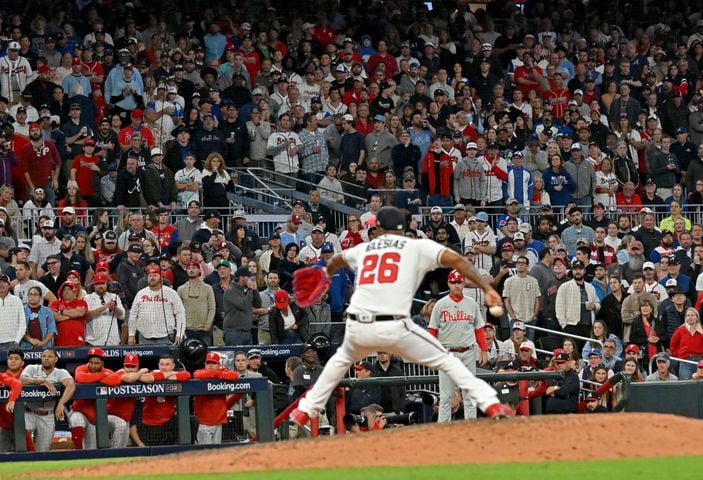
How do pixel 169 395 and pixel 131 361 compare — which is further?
pixel 131 361

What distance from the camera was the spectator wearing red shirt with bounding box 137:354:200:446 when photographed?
47.6 feet

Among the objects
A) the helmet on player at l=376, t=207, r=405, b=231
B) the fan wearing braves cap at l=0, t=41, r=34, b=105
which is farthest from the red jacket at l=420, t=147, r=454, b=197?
the helmet on player at l=376, t=207, r=405, b=231

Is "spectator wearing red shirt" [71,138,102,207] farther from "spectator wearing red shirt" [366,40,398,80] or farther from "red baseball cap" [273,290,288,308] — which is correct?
"spectator wearing red shirt" [366,40,398,80]

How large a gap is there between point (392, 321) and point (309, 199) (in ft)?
37.1

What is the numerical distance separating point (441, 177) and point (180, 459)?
12.2 meters

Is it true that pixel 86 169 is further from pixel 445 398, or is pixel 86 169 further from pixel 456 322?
pixel 445 398

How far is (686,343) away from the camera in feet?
60.0

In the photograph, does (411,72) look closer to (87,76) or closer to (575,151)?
(575,151)

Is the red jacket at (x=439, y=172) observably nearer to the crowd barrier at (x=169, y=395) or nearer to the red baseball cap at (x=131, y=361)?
the crowd barrier at (x=169, y=395)

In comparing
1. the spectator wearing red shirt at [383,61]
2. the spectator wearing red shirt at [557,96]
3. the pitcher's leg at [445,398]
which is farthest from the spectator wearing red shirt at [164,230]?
the spectator wearing red shirt at [557,96]

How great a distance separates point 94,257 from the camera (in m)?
18.5

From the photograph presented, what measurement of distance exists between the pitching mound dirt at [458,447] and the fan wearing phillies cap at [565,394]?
183 inches

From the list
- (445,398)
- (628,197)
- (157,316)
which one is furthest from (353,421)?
(628,197)

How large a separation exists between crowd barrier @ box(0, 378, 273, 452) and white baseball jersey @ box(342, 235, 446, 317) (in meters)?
4.33
